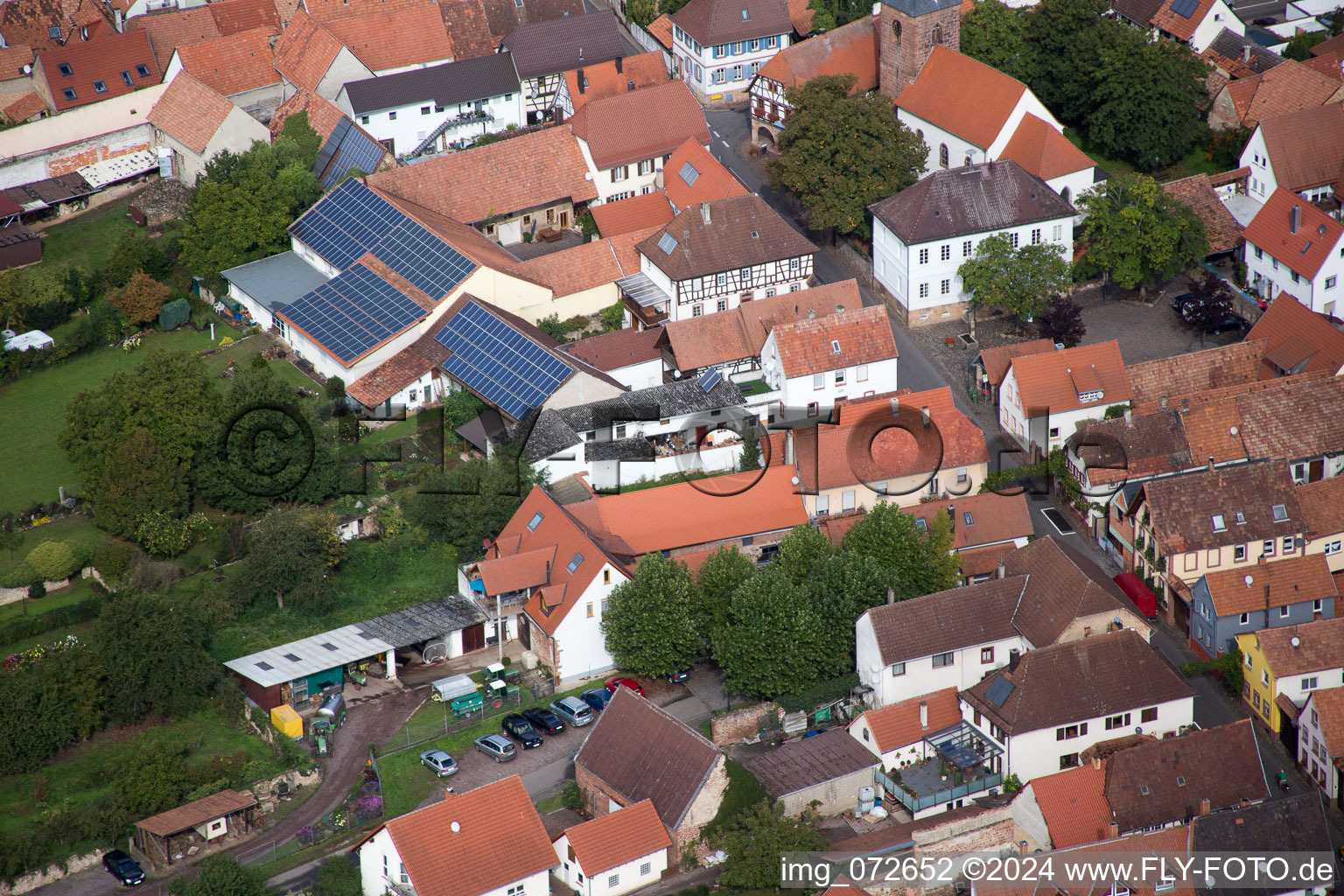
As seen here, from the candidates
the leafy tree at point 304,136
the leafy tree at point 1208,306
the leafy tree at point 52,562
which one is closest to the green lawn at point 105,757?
the leafy tree at point 52,562

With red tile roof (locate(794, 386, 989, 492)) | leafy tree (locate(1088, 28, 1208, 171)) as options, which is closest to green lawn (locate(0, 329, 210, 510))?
red tile roof (locate(794, 386, 989, 492))

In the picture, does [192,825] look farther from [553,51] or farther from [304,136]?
[553,51]

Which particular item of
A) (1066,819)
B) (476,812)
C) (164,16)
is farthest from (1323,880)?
(164,16)

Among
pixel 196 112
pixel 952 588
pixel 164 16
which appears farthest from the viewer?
pixel 164 16

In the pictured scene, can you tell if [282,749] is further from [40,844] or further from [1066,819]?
[1066,819]

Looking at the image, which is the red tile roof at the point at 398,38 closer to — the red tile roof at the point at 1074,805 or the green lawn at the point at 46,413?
the green lawn at the point at 46,413

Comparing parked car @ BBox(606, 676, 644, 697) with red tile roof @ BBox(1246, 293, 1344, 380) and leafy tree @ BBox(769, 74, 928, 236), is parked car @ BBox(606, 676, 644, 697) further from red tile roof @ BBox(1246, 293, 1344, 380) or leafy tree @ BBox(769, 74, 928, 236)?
red tile roof @ BBox(1246, 293, 1344, 380)
